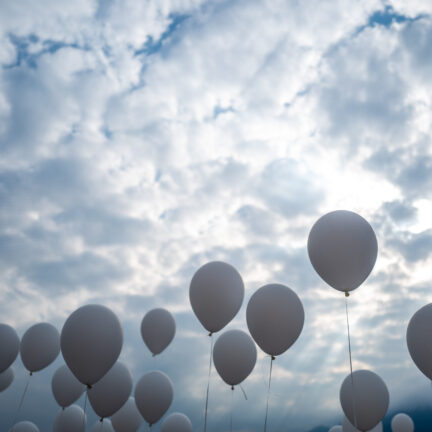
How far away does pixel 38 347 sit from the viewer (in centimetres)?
934

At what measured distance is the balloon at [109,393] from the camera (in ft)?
26.2

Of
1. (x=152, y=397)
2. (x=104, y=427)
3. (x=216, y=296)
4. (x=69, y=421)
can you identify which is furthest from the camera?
(x=104, y=427)

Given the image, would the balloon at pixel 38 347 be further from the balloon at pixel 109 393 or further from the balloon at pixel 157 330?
the balloon at pixel 157 330

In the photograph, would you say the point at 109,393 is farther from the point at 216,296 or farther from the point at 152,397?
the point at 216,296

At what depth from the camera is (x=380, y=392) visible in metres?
7.43

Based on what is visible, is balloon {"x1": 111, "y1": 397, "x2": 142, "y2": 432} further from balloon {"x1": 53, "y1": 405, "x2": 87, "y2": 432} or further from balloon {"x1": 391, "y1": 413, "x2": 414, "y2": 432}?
balloon {"x1": 391, "y1": 413, "x2": 414, "y2": 432}

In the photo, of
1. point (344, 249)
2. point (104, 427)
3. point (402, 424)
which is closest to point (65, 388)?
point (104, 427)

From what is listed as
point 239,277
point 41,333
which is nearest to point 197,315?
point 239,277

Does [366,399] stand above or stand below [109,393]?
above

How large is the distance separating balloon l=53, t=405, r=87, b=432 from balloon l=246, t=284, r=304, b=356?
522cm

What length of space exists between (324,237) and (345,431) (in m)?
5.48

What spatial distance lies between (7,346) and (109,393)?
293 cm

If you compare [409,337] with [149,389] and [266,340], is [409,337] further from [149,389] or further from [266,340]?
[149,389]

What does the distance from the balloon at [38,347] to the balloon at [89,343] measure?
3.26m
